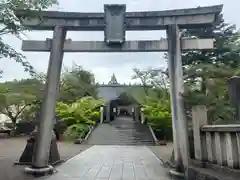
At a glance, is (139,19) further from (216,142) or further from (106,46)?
(216,142)

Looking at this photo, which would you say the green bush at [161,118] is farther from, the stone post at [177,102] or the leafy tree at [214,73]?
the stone post at [177,102]

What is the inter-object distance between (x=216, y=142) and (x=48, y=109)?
411 cm

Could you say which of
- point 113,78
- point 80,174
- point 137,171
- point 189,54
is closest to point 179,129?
point 137,171

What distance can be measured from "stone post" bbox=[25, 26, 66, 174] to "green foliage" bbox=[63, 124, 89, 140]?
12.8 m

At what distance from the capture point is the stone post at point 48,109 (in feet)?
18.8

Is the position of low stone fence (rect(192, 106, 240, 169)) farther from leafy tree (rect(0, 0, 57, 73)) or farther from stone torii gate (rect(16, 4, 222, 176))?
leafy tree (rect(0, 0, 57, 73))

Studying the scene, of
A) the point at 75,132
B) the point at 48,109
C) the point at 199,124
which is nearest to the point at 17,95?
the point at 75,132

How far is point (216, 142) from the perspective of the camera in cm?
430

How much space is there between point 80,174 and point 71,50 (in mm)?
3489

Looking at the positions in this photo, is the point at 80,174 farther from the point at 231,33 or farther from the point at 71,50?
the point at 231,33

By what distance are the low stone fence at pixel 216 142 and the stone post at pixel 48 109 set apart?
3.62 metres

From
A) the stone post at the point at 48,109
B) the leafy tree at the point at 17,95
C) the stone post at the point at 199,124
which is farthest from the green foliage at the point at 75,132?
the stone post at the point at 199,124

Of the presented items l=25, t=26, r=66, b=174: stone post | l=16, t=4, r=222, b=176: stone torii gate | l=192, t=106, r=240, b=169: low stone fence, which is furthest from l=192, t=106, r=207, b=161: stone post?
l=25, t=26, r=66, b=174: stone post

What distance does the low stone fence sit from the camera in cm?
373
